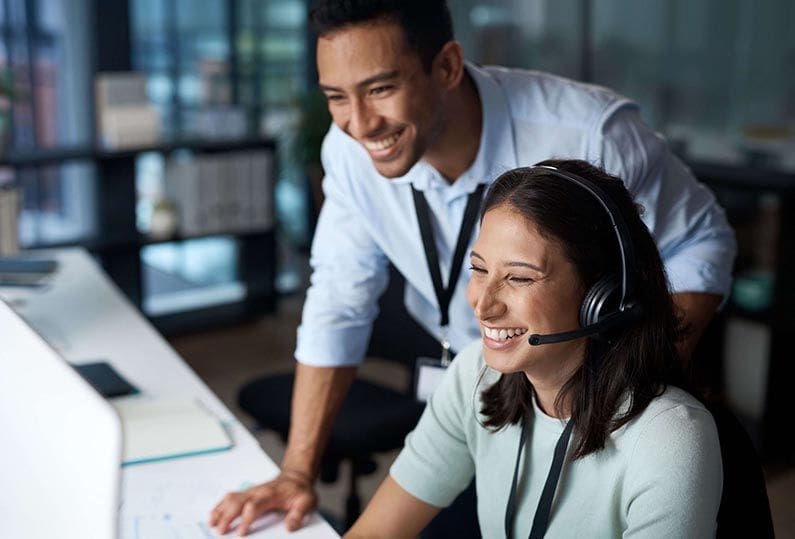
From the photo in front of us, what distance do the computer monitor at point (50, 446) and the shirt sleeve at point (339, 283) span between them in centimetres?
87

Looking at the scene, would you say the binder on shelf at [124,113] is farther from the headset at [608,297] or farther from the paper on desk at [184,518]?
the headset at [608,297]

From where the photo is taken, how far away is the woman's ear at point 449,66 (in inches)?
67.3

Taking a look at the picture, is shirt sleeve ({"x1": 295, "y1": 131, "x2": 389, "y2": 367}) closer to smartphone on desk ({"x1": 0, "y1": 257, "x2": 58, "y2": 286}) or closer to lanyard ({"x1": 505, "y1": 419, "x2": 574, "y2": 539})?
lanyard ({"x1": 505, "y1": 419, "x2": 574, "y2": 539})

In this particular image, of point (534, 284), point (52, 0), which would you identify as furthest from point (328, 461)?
point (52, 0)

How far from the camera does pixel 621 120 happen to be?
1730mm

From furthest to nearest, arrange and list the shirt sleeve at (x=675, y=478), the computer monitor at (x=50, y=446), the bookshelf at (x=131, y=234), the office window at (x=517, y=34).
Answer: the office window at (x=517, y=34), the bookshelf at (x=131, y=234), the shirt sleeve at (x=675, y=478), the computer monitor at (x=50, y=446)

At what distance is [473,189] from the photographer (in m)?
1.77

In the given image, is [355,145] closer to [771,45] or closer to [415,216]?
[415,216]

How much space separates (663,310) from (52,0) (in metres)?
3.61

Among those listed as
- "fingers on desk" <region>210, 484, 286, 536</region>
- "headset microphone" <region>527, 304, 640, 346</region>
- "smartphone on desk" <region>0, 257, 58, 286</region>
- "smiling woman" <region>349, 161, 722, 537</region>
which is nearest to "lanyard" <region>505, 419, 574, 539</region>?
"smiling woman" <region>349, 161, 722, 537</region>

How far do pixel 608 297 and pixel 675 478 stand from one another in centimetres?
22

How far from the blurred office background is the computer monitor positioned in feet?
9.58

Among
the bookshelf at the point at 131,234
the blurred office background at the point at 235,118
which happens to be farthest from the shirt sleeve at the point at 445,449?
the bookshelf at the point at 131,234

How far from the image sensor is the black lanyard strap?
176cm
